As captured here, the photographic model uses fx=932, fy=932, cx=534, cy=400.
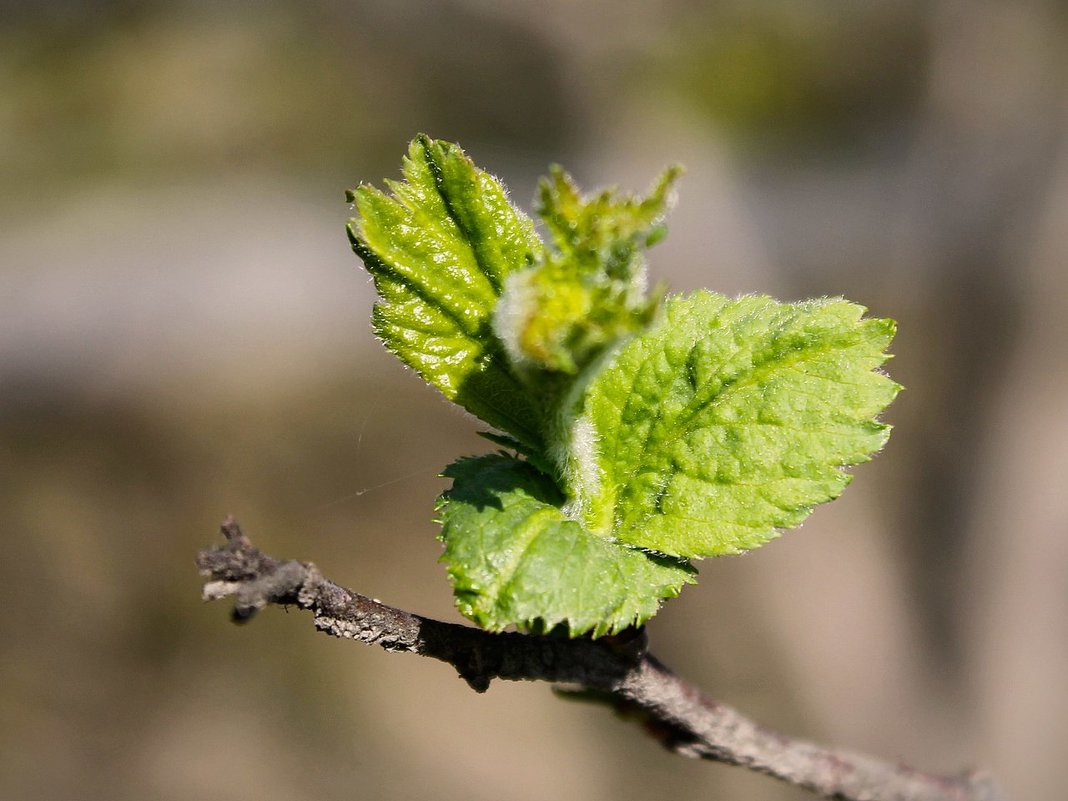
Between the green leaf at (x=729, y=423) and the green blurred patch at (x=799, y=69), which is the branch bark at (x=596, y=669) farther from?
the green blurred patch at (x=799, y=69)

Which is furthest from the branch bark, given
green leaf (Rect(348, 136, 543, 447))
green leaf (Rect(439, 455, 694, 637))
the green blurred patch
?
the green blurred patch

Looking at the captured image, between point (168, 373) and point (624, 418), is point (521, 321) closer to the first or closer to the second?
point (624, 418)

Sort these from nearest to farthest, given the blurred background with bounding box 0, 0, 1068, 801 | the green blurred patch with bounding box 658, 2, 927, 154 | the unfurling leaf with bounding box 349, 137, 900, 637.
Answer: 1. the unfurling leaf with bounding box 349, 137, 900, 637
2. the blurred background with bounding box 0, 0, 1068, 801
3. the green blurred patch with bounding box 658, 2, 927, 154

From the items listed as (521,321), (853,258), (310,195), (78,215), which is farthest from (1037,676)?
(78,215)

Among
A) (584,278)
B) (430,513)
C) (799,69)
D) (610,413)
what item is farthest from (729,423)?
(799,69)

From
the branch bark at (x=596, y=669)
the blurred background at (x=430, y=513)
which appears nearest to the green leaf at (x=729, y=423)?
the branch bark at (x=596, y=669)

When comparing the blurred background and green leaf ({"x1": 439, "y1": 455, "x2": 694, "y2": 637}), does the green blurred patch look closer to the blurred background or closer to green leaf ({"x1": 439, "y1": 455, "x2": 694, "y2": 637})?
the blurred background
